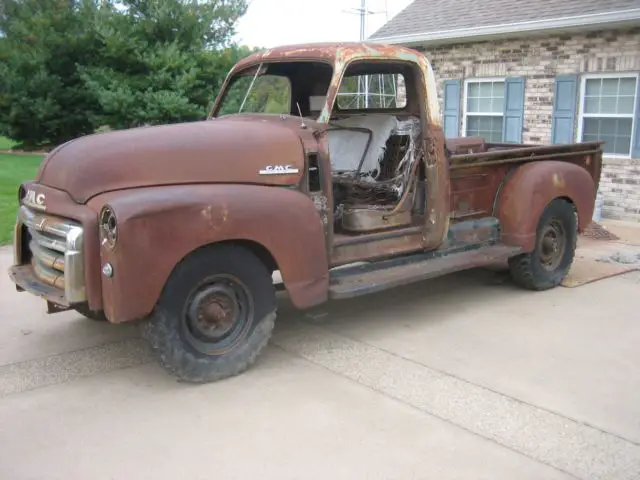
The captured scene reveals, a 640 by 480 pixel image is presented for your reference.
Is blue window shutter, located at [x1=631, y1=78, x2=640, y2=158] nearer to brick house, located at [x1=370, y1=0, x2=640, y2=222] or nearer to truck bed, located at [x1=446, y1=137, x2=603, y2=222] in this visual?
brick house, located at [x1=370, y1=0, x2=640, y2=222]

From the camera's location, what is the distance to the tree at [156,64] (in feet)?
50.2

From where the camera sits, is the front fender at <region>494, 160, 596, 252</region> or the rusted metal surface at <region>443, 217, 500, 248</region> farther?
the front fender at <region>494, 160, 596, 252</region>

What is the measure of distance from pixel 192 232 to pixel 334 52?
6.42 feet

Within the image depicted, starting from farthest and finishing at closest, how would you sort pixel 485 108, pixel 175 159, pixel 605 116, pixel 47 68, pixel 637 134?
pixel 47 68 → pixel 485 108 → pixel 605 116 → pixel 637 134 → pixel 175 159

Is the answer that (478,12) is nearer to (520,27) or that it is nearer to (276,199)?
(520,27)

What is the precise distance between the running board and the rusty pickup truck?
0.7 inches

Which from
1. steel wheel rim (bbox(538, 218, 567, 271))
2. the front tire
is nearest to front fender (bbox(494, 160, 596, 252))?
steel wheel rim (bbox(538, 218, 567, 271))

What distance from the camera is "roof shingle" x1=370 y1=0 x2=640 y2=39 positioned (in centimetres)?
1010

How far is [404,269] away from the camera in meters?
5.18

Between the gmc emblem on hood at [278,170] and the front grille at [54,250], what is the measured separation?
49.1 inches

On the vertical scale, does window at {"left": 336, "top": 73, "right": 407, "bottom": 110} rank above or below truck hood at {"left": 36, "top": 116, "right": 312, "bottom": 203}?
above

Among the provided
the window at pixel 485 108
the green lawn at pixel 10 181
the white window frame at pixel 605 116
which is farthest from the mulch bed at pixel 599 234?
the green lawn at pixel 10 181

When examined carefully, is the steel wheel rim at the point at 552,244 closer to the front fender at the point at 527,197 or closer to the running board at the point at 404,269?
the front fender at the point at 527,197

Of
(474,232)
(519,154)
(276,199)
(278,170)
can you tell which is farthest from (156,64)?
(276,199)
